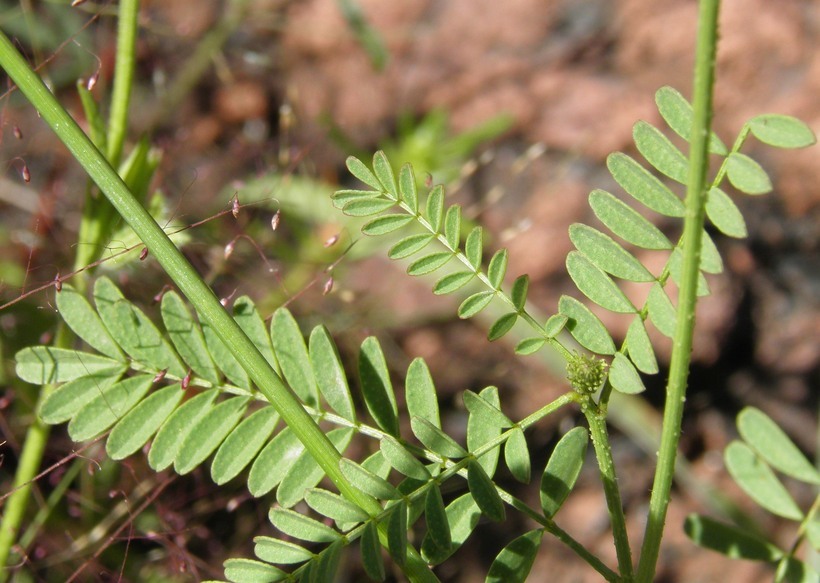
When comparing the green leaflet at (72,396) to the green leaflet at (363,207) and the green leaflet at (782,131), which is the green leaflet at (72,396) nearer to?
the green leaflet at (363,207)

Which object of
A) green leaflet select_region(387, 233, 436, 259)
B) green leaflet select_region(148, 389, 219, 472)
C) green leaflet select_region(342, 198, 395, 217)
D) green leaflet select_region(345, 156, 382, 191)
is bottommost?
green leaflet select_region(148, 389, 219, 472)

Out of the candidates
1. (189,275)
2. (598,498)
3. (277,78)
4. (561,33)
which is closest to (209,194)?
(277,78)

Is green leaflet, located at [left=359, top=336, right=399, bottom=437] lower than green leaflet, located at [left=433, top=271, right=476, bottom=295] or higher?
lower

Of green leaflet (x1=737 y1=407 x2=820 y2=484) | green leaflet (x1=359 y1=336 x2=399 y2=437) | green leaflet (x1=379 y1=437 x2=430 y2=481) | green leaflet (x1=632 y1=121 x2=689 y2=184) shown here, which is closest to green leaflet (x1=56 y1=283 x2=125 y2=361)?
green leaflet (x1=359 y1=336 x2=399 y2=437)

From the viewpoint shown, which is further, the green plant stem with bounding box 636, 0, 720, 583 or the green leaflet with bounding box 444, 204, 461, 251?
the green leaflet with bounding box 444, 204, 461, 251

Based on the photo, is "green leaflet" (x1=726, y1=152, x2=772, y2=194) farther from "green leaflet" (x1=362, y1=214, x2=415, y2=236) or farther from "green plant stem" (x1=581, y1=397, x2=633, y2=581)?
"green leaflet" (x1=362, y1=214, x2=415, y2=236)

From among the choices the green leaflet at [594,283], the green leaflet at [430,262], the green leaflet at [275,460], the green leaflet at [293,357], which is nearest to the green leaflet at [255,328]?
the green leaflet at [293,357]

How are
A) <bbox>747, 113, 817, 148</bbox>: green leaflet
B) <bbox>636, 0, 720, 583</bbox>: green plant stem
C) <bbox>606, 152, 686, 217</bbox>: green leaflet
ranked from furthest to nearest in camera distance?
1. <bbox>606, 152, 686, 217</bbox>: green leaflet
2. <bbox>747, 113, 817, 148</bbox>: green leaflet
3. <bbox>636, 0, 720, 583</bbox>: green plant stem
